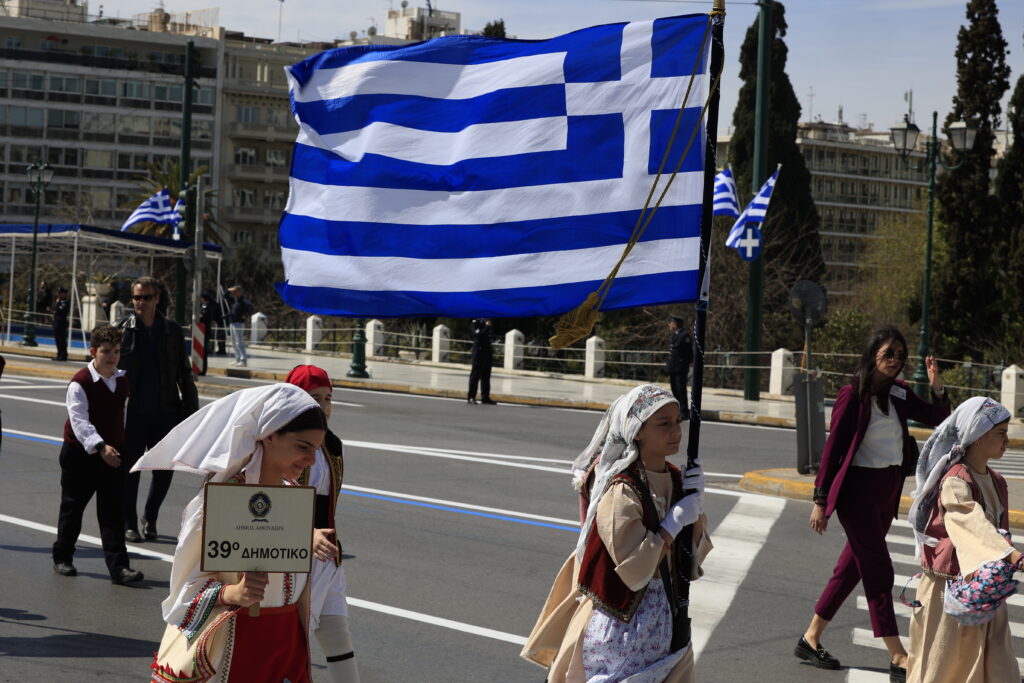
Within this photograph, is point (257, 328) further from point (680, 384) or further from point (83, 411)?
point (83, 411)

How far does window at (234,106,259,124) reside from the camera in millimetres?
98000

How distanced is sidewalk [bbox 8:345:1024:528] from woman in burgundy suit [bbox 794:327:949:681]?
7.20 m

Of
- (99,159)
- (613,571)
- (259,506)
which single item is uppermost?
(99,159)

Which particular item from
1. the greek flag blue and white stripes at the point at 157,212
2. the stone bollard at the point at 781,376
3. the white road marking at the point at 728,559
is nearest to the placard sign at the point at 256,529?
the white road marking at the point at 728,559

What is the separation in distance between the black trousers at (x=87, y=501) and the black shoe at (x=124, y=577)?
0.02 metres

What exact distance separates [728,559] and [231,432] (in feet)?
22.5

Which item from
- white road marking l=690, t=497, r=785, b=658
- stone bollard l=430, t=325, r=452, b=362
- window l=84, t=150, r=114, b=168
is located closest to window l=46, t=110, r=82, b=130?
window l=84, t=150, r=114, b=168

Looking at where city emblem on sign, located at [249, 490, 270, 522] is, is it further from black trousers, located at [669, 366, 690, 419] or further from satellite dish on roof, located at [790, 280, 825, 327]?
black trousers, located at [669, 366, 690, 419]

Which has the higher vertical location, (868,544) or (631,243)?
(631,243)

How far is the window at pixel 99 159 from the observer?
93562 mm

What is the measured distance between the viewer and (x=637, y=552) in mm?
4664

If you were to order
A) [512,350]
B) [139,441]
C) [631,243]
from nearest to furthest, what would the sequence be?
1. [631,243]
2. [139,441]
3. [512,350]

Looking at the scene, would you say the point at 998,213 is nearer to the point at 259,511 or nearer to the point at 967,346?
the point at 967,346

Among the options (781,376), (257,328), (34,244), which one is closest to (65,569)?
(781,376)
